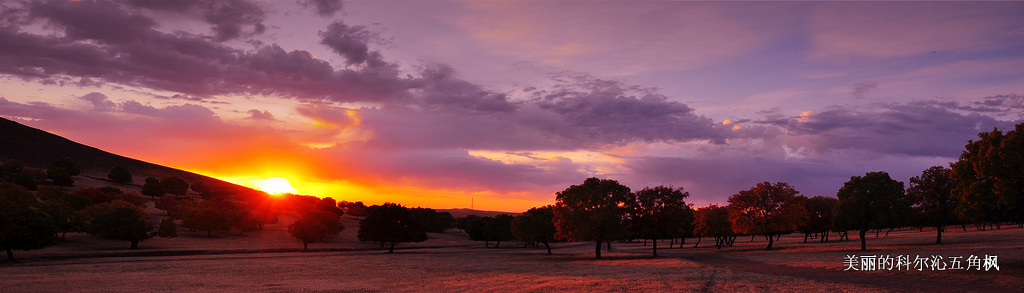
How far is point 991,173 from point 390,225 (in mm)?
84707

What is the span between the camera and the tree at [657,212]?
67438 mm

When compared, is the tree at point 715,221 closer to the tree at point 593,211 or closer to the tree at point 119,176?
the tree at point 593,211

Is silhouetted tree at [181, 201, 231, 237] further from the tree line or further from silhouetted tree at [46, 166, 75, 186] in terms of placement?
silhouetted tree at [46, 166, 75, 186]

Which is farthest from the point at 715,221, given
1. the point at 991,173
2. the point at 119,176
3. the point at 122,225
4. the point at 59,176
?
the point at 119,176

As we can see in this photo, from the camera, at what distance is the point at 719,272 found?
40625 mm

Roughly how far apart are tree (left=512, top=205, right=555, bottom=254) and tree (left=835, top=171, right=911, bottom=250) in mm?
40470

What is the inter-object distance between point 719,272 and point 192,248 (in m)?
86.3

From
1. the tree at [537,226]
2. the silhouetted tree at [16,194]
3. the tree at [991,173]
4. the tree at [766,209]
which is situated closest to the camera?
the tree at [991,173]

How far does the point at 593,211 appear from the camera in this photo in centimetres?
6375

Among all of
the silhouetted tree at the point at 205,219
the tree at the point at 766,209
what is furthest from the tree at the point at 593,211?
the silhouetted tree at the point at 205,219

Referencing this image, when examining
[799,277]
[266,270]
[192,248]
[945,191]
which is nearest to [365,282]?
[266,270]

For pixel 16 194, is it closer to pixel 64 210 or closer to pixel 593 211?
pixel 64 210

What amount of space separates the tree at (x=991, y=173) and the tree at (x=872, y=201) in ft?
98.7

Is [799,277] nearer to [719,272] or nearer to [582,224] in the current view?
[719,272]
